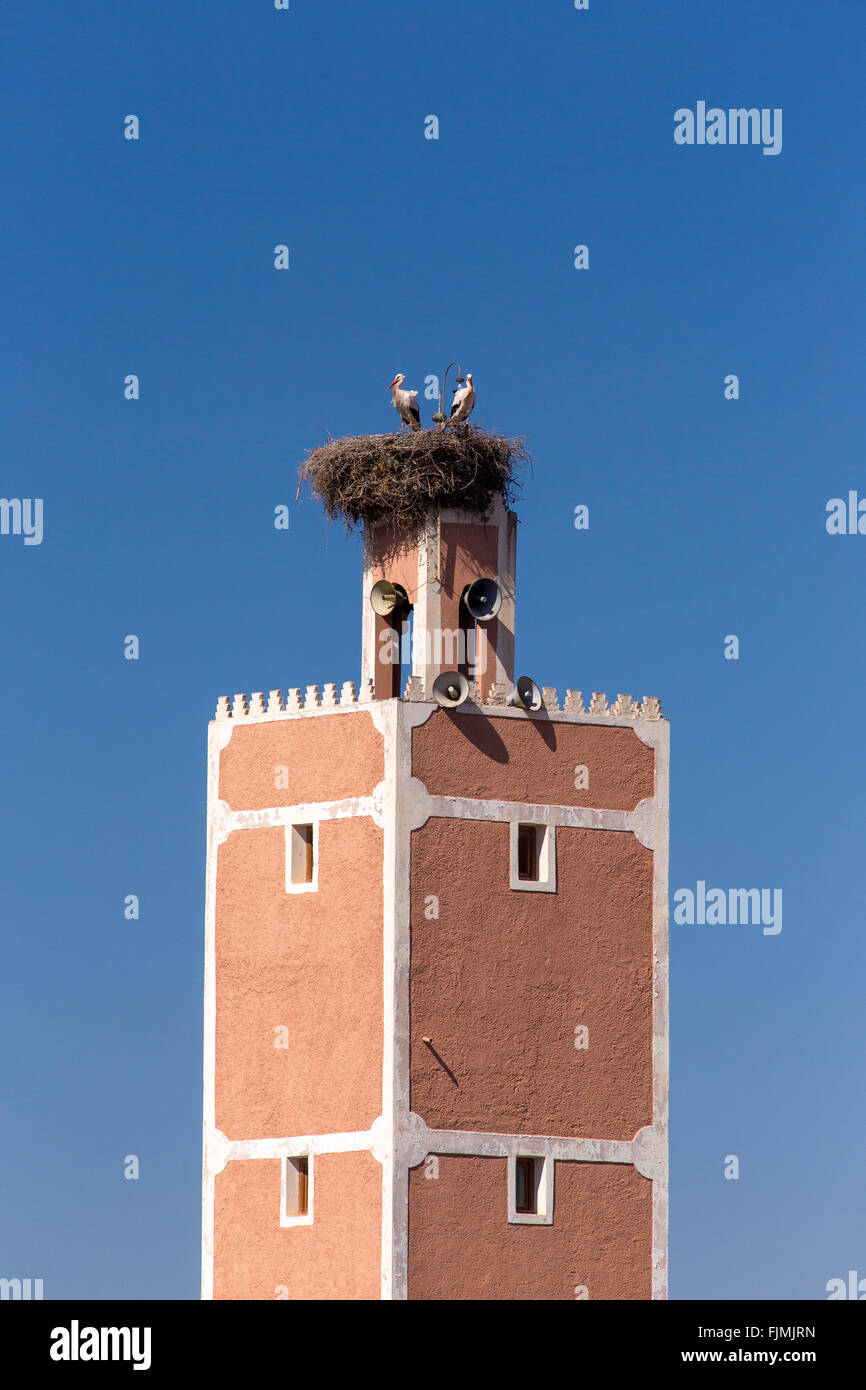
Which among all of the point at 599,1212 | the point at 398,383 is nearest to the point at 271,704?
the point at 398,383

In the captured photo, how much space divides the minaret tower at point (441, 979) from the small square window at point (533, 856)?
0.10 feet

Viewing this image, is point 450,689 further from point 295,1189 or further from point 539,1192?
point 295,1189

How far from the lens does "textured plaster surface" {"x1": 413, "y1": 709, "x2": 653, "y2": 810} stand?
44.4 metres

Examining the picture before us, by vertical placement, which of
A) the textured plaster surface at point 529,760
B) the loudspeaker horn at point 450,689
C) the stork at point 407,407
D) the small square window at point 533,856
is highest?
the stork at point 407,407

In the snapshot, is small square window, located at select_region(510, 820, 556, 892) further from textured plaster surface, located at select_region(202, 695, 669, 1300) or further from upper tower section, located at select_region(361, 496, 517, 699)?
upper tower section, located at select_region(361, 496, 517, 699)

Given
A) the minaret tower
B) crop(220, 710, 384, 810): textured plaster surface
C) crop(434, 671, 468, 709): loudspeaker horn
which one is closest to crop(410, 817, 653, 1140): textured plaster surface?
the minaret tower

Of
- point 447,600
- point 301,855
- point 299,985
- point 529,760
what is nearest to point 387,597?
point 447,600

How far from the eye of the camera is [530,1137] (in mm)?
43906

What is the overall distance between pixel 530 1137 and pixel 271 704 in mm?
6897

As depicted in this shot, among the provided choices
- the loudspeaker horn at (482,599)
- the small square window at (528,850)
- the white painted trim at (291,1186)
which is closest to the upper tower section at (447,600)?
the loudspeaker horn at (482,599)

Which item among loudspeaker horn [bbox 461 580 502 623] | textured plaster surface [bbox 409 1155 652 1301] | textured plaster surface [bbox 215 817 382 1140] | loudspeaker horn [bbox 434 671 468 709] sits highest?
loudspeaker horn [bbox 461 580 502 623]

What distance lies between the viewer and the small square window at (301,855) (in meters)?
44.9

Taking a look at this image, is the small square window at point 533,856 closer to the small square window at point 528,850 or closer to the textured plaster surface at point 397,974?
the small square window at point 528,850

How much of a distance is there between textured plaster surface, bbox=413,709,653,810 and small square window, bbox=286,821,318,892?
6.15 feet
